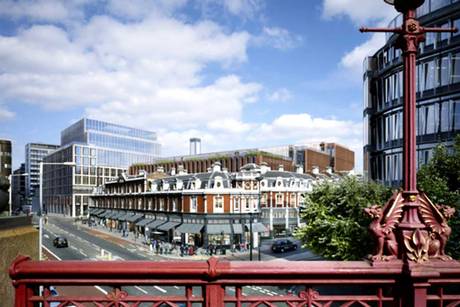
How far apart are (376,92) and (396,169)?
9.01m

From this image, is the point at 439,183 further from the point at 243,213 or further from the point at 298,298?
the point at 243,213

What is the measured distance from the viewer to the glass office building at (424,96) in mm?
25750

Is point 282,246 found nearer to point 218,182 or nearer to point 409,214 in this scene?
point 218,182

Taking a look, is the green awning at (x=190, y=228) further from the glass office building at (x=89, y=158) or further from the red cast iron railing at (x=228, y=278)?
the glass office building at (x=89, y=158)

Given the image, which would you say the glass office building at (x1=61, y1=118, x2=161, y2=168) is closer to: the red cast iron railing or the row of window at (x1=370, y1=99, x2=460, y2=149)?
the row of window at (x1=370, y1=99, x2=460, y2=149)

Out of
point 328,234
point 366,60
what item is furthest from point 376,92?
point 328,234

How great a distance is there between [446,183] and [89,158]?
110249 millimetres

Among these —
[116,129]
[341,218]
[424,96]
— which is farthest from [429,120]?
[116,129]

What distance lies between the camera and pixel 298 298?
3.28 m

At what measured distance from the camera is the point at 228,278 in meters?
3.29

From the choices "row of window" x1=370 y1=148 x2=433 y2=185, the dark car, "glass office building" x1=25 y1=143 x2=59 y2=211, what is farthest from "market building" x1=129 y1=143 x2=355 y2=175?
"glass office building" x1=25 y1=143 x2=59 y2=211

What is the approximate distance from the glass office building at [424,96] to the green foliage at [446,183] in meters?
10.9

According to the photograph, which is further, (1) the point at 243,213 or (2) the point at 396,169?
(1) the point at 243,213

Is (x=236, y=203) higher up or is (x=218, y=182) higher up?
(x=218, y=182)
